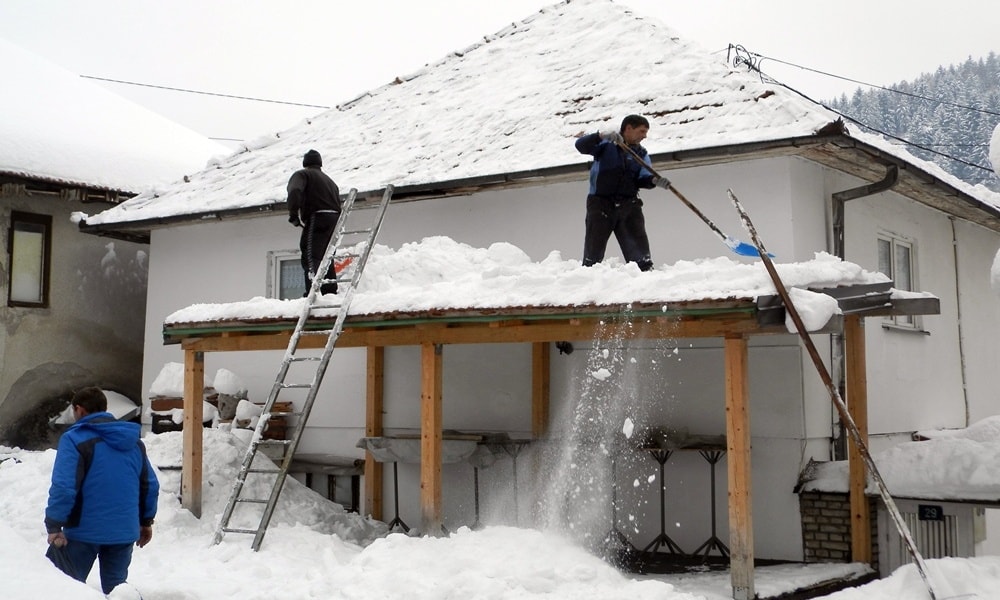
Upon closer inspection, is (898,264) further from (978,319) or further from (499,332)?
(499,332)

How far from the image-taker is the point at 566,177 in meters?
10.6

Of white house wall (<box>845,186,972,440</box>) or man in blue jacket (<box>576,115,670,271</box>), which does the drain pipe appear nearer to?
white house wall (<box>845,186,972,440</box>)

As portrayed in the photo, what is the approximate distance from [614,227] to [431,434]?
8.19ft

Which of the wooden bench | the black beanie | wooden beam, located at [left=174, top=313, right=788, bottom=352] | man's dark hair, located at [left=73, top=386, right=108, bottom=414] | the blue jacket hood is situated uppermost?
the black beanie

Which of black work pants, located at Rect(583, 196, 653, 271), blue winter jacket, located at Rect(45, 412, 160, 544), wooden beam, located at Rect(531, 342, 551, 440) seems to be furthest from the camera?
wooden beam, located at Rect(531, 342, 551, 440)

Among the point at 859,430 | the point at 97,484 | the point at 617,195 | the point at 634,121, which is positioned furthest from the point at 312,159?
the point at 859,430

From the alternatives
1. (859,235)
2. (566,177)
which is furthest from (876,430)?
(566,177)

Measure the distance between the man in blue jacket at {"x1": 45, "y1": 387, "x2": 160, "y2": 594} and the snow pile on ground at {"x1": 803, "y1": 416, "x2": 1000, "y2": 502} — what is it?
19.6ft

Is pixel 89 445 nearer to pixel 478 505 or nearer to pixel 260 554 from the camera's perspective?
pixel 260 554

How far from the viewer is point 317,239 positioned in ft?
33.7

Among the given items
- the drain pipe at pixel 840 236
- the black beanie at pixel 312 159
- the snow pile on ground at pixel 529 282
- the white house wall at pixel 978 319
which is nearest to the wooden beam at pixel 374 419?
the snow pile on ground at pixel 529 282

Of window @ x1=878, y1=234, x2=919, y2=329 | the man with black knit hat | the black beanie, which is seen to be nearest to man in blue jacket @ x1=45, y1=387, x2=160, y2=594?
the man with black knit hat

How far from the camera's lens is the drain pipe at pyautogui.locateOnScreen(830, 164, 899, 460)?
32.3 feet

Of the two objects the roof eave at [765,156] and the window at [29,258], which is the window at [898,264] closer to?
the roof eave at [765,156]
